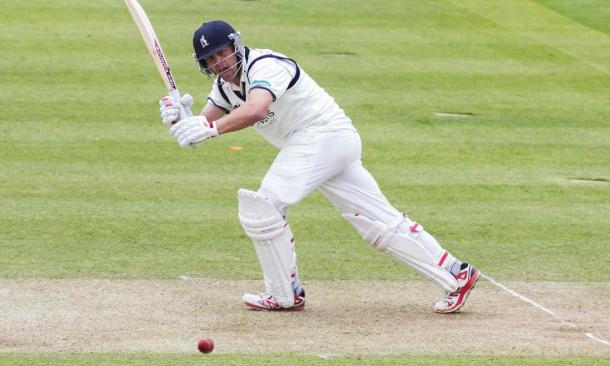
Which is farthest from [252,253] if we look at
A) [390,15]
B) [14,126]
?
[390,15]

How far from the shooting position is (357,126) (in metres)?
13.0

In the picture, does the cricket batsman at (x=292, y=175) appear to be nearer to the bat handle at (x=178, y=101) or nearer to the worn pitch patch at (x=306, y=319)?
the bat handle at (x=178, y=101)

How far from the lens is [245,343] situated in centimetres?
690

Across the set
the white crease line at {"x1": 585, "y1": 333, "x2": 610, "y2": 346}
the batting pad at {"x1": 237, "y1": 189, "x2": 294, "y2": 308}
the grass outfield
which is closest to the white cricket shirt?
the batting pad at {"x1": 237, "y1": 189, "x2": 294, "y2": 308}

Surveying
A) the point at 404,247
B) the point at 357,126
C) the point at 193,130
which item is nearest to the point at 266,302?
the point at 404,247

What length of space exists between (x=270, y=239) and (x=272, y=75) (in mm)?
978

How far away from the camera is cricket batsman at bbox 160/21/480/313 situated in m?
7.44

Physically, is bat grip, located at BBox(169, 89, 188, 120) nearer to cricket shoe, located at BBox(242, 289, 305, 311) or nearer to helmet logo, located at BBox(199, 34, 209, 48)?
helmet logo, located at BBox(199, 34, 209, 48)

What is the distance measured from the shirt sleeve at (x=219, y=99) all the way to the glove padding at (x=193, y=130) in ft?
2.26

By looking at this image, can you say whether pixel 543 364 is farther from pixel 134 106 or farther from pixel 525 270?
pixel 134 106

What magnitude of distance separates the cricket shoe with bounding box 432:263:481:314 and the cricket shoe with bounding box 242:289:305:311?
832 mm

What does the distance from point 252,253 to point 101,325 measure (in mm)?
2126

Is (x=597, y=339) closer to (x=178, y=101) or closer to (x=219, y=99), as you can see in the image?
(x=219, y=99)

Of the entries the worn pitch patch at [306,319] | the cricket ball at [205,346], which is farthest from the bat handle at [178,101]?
the cricket ball at [205,346]
